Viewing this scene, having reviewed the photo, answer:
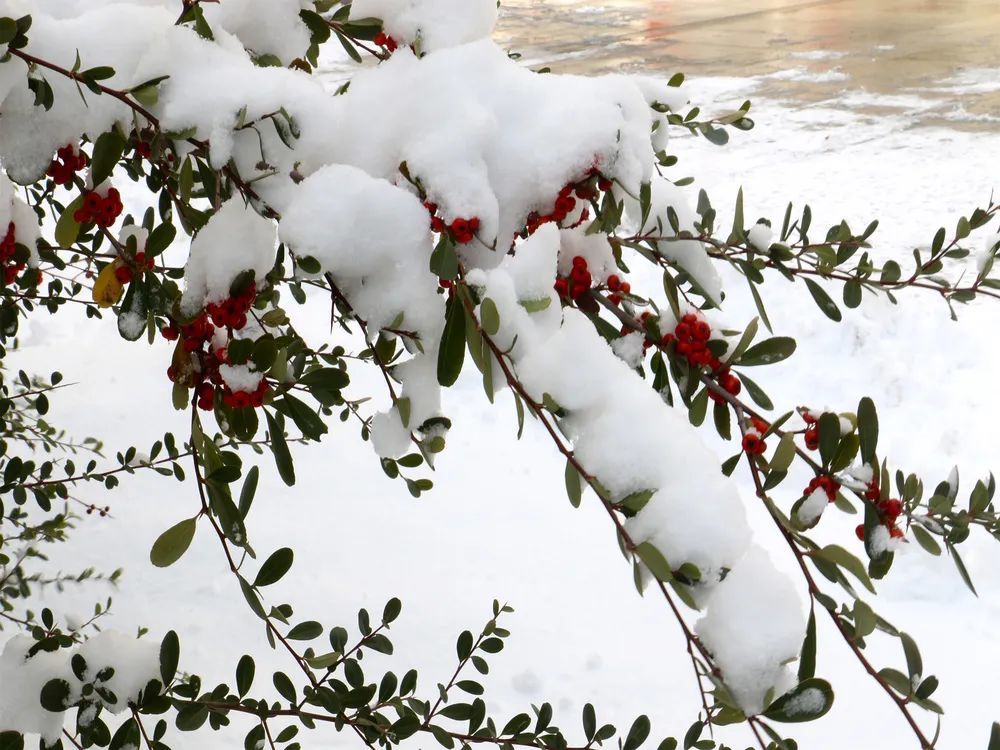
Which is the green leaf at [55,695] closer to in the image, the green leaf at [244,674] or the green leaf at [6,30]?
the green leaf at [244,674]

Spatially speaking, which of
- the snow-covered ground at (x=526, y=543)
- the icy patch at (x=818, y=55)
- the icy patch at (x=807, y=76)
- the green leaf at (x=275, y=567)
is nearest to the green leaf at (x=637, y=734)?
the green leaf at (x=275, y=567)

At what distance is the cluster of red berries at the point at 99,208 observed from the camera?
895 mm

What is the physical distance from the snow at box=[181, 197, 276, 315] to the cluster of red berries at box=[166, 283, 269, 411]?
1 cm

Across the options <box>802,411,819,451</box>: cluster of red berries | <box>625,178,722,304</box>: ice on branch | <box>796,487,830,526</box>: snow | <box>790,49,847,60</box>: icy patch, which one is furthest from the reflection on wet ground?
<box>796,487,830,526</box>: snow

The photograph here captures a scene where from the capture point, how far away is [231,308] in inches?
33.3

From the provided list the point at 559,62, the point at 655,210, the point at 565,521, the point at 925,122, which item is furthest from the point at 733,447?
the point at 559,62

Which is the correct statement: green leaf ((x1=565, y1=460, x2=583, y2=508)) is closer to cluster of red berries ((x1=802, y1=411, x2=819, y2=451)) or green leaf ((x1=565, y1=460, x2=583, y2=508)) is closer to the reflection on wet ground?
cluster of red berries ((x1=802, y1=411, x2=819, y2=451))

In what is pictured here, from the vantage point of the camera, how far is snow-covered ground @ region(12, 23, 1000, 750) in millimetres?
2701

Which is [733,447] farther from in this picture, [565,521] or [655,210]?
[655,210]

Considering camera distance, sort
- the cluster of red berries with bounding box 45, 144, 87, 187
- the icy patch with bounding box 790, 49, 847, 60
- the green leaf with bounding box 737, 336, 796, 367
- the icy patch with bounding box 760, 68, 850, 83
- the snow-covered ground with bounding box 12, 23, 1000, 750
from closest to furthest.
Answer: the cluster of red berries with bounding box 45, 144, 87, 187 < the green leaf with bounding box 737, 336, 796, 367 < the snow-covered ground with bounding box 12, 23, 1000, 750 < the icy patch with bounding box 760, 68, 850, 83 < the icy patch with bounding box 790, 49, 847, 60

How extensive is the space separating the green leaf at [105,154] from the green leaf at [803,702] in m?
0.65

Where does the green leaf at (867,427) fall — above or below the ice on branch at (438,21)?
below

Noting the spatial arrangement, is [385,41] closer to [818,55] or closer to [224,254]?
[224,254]

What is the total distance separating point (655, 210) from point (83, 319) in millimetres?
4107
